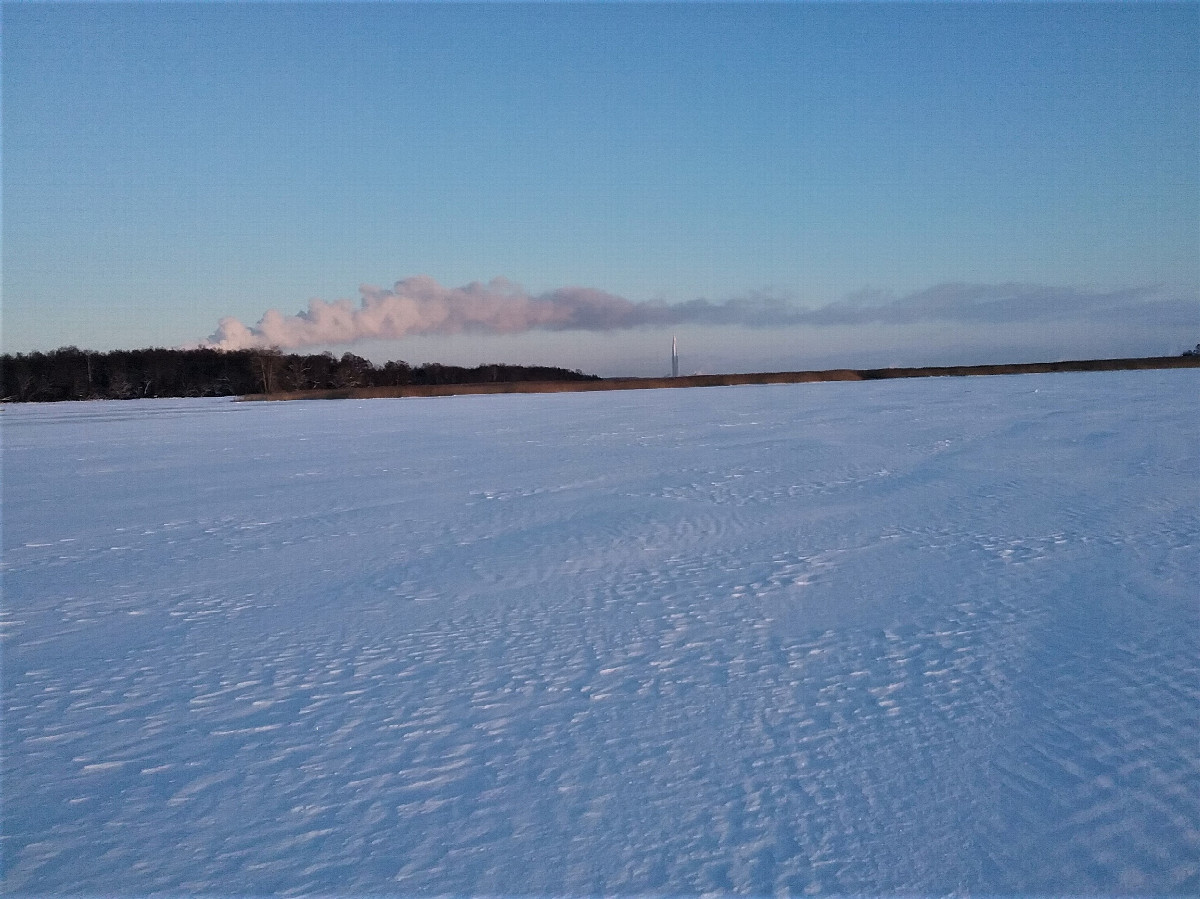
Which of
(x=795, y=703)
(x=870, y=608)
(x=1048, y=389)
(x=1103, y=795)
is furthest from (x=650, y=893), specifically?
(x=1048, y=389)

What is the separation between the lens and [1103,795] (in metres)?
2.64

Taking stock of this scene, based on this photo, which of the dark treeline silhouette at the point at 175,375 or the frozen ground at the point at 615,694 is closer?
the frozen ground at the point at 615,694

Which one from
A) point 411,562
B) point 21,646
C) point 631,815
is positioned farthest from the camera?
point 411,562

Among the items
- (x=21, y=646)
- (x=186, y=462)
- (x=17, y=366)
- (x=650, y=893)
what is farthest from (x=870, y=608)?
(x=17, y=366)

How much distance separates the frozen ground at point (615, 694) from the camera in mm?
2436

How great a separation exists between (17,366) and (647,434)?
64.6 m

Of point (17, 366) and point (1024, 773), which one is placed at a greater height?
point (17, 366)

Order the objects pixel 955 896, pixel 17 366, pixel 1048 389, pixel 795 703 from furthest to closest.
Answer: pixel 17 366 < pixel 1048 389 < pixel 795 703 < pixel 955 896

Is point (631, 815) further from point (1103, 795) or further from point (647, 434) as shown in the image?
point (647, 434)

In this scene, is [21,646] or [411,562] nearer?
[21,646]

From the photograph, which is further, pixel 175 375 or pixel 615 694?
pixel 175 375

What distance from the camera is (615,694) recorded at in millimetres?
3463

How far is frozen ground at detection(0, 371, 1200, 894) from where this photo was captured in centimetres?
244

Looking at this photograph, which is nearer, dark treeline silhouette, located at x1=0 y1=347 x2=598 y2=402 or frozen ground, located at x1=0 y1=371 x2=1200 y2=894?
frozen ground, located at x1=0 y1=371 x2=1200 y2=894
